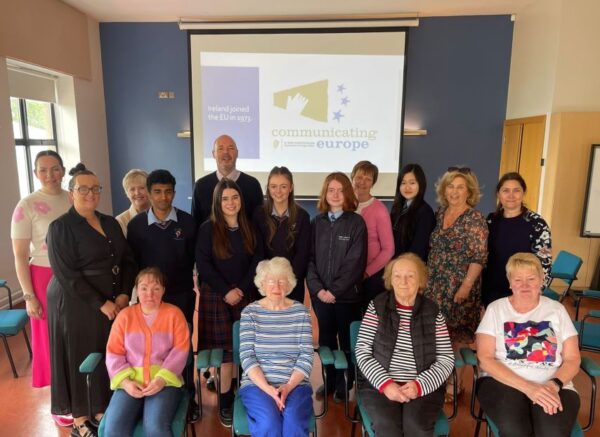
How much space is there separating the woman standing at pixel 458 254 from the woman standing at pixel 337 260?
508 mm

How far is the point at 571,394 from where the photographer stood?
6.12 feet

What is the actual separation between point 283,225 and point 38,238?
1605mm

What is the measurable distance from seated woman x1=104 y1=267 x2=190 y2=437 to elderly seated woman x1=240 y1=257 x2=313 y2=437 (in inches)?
13.3

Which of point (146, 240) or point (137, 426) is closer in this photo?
point (137, 426)

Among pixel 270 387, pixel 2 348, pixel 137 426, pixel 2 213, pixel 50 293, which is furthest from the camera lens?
pixel 2 213

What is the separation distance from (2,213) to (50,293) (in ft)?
8.70

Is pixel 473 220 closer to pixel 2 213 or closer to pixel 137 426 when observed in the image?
pixel 137 426

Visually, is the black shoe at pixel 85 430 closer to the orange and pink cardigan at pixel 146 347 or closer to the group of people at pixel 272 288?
the group of people at pixel 272 288

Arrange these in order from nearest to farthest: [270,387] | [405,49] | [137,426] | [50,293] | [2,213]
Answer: [137,426] < [270,387] < [50,293] < [2,213] < [405,49]

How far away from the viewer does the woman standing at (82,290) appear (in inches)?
79.9

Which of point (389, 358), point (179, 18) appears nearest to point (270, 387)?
point (389, 358)

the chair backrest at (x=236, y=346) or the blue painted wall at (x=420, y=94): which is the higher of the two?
the blue painted wall at (x=420, y=94)

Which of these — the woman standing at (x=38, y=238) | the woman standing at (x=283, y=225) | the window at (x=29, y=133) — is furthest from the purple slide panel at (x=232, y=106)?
the woman standing at (x=283, y=225)

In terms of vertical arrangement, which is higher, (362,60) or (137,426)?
(362,60)
